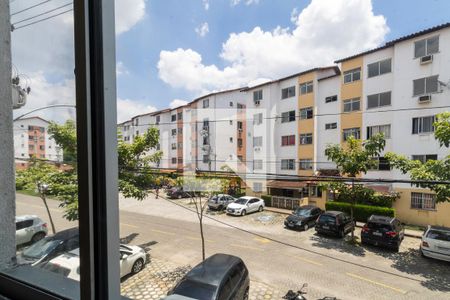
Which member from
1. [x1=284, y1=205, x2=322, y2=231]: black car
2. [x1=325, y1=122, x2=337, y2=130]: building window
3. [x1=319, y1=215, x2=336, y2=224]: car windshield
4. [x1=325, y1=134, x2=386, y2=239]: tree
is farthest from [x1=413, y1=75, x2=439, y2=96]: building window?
[x1=284, y1=205, x2=322, y2=231]: black car

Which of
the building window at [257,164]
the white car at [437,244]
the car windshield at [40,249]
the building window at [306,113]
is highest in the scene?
the building window at [306,113]

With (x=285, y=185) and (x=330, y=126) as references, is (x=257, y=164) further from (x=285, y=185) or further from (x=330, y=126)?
(x=285, y=185)

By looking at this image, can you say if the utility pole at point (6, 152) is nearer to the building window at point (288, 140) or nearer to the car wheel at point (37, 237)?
the car wheel at point (37, 237)

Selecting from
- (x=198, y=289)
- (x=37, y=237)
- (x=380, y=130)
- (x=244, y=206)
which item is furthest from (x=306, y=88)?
(x=37, y=237)

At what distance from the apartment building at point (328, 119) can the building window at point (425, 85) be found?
0.05 feet

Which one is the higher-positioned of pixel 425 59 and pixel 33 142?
pixel 425 59

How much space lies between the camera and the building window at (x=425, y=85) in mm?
3130

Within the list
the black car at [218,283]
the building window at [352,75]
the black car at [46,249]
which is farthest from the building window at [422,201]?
the black car at [46,249]

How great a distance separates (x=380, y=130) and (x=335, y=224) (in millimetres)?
1873

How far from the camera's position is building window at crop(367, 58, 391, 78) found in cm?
384

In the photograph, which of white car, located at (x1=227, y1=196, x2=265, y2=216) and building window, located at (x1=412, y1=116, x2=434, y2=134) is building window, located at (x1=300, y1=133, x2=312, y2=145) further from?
building window, located at (x1=412, y1=116, x2=434, y2=134)

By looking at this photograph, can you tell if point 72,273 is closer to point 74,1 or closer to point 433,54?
point 74,1

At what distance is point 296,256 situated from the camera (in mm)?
2814

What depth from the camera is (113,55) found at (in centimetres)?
39
